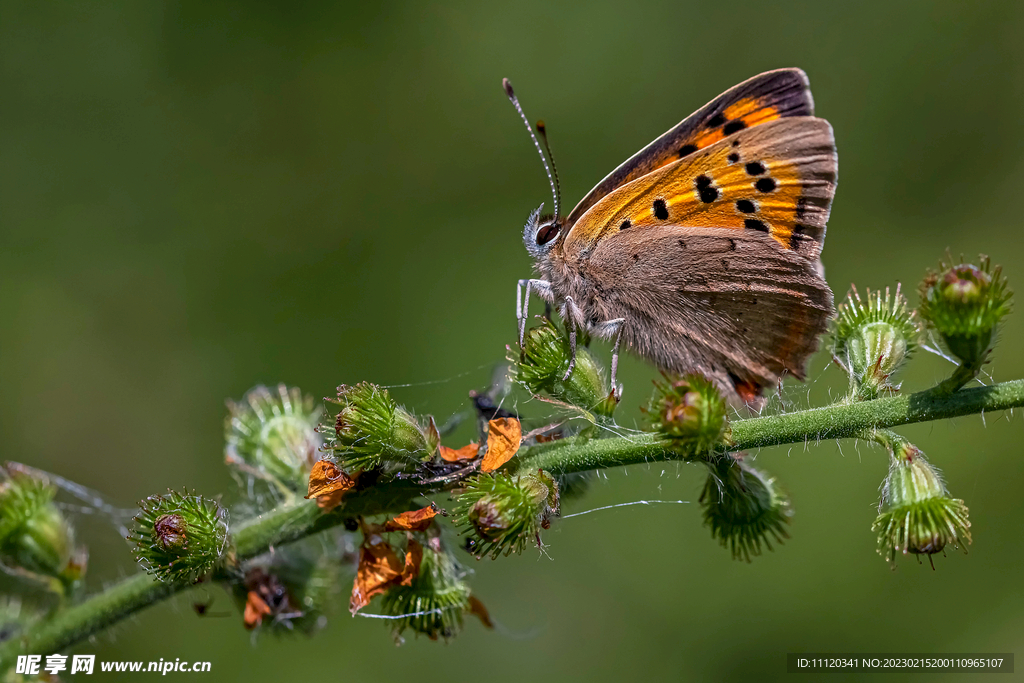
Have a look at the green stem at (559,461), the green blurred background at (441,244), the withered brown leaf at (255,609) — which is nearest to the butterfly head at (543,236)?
the green stem at (559,461)

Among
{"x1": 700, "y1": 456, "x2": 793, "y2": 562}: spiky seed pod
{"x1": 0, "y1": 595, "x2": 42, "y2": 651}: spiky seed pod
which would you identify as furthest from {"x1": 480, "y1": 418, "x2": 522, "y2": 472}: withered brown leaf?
{"x1": 0, "y1": 595, "x2": 42, "y2": 651}: spiky seed pod

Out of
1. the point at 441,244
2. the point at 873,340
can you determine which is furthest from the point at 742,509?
the point at 441,244

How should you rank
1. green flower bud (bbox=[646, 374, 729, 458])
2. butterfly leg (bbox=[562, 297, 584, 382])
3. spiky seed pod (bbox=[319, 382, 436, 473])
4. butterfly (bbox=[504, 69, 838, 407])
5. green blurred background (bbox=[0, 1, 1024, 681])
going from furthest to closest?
green blurred background (bbox=[0, 1, 1024, 681])
butterfly (bbox=[504, 69, 838, 407])
butterfly leg (bbox=[562, 297, 584, 382])
spiky seed pod (bbox=[319, 382, 436, 473])
green flower bud (bbox=[646, 374, 729, 458])

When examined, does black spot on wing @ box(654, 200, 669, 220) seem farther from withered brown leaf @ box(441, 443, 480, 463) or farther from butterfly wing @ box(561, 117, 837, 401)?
withered brown leaf @ box(441, 443, 480, 463)

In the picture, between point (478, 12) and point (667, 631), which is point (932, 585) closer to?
point (667, 631)

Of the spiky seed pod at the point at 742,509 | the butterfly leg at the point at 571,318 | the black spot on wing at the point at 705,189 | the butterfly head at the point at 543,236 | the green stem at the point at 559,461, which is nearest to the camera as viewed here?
the green stem at the point at 559,461

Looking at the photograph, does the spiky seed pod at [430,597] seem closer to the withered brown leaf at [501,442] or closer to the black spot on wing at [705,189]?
the withered brown leaf at [501,442]
